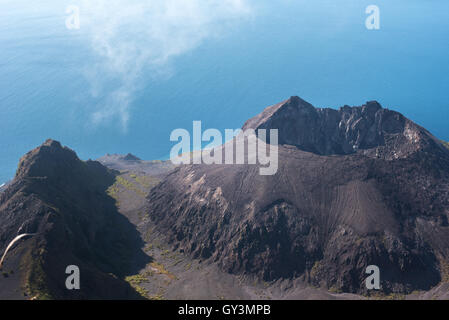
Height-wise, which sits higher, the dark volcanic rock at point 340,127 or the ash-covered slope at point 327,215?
the dark volcanic rock at point 340,127

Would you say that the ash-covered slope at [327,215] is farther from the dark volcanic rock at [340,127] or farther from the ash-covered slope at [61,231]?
the ash-covered slope at [61,231]

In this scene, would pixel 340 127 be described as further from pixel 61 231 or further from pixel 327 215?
pixel 61 231

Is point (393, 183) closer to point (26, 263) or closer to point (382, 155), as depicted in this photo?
point (382, 155)

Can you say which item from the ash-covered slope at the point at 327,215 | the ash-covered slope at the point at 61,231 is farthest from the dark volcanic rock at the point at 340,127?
the ash-covered slope at the point at 61,231

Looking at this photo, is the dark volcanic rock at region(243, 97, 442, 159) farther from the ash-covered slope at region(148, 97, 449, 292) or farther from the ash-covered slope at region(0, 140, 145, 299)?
the ash-covered slope at region(0, 140, 145, 299)

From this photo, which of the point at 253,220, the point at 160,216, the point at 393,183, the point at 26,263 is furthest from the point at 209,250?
the point at 393,183

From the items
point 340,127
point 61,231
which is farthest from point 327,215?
point 61,231
